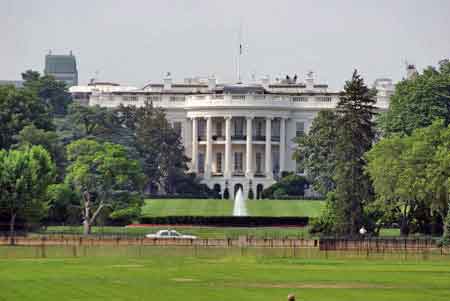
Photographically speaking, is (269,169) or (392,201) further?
(269,169)

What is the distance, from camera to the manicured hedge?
13475cm

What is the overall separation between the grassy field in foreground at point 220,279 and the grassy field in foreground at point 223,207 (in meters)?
52.1

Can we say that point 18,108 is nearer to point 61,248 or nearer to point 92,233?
point 92,233

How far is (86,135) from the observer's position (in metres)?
180

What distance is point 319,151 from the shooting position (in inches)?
6801

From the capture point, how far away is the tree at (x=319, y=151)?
167 m

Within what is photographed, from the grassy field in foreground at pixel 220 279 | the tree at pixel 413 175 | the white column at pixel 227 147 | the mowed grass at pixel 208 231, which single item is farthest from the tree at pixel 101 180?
the white column at pixel 227 147

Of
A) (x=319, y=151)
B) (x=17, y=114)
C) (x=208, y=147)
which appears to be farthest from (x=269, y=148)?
(x=17, y=114)

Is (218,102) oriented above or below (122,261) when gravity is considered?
above

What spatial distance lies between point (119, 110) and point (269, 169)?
1673cm

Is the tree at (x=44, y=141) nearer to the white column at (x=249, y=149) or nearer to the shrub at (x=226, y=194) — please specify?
the shrub at (x=226, y=194)

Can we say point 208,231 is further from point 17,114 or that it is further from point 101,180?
point 17,114

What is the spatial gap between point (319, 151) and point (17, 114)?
99.3ft

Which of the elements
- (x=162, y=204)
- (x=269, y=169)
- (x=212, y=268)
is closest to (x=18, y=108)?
(x=162, y=204)
